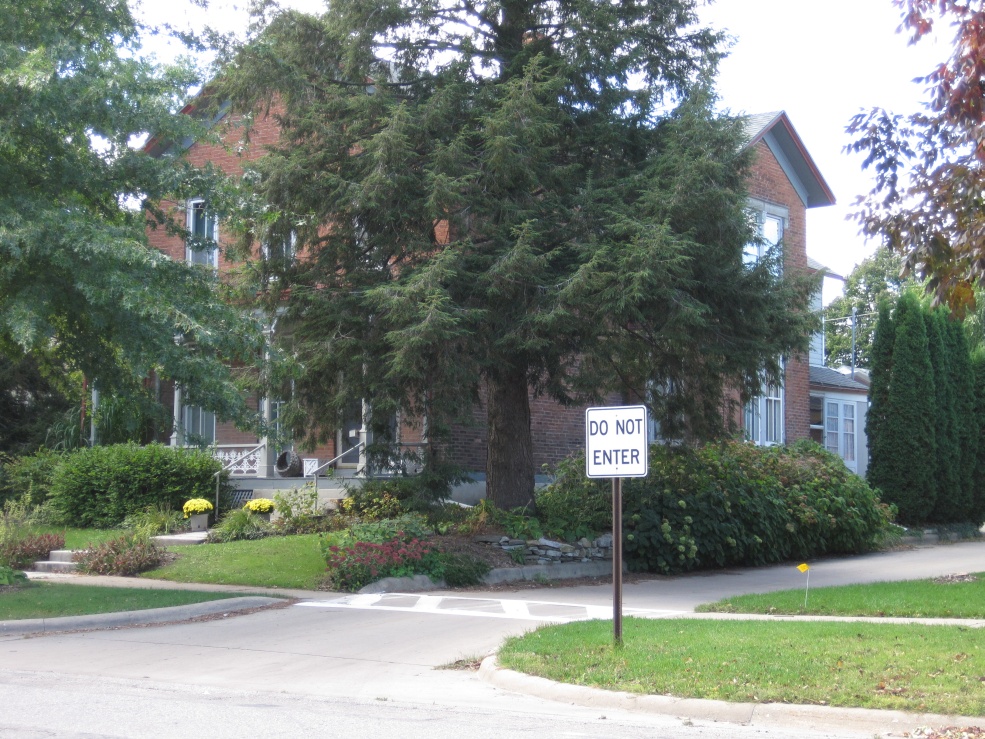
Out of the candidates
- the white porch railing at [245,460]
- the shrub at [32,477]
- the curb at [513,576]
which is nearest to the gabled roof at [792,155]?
the curb at [513,576]

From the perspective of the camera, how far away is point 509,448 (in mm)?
18516

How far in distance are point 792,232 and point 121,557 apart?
19.7 meters

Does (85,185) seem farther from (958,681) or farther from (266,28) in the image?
(958,681)

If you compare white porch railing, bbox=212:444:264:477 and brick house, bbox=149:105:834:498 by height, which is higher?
brick house, bbox=149:105:834:498

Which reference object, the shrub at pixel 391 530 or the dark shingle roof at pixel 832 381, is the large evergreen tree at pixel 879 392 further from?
the shrub at pixel 391 530

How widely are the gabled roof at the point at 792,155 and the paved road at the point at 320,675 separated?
15.9m

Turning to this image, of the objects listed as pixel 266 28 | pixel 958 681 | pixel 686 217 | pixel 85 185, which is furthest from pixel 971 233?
pixel 266 28

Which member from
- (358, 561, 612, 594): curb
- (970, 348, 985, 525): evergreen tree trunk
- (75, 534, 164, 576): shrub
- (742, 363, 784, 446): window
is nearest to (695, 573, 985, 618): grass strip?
(358, 561, 612, 594): curb

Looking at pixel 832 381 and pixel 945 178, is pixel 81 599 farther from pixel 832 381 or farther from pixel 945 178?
pixel 832 381

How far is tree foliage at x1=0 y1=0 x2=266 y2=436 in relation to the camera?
12.2 metres

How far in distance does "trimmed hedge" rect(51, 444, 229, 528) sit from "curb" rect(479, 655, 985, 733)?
14520mm

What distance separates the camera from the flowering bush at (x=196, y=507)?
814 inches

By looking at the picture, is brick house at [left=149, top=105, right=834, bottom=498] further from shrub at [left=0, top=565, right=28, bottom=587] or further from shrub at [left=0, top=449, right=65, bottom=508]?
shrub at [left=0, top=565, right=28, bottom=587]

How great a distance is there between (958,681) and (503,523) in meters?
10.4
